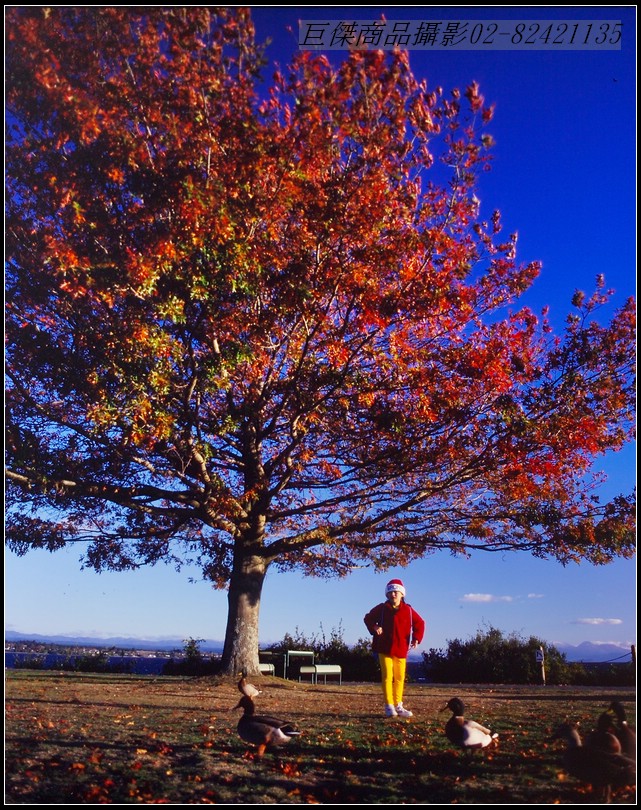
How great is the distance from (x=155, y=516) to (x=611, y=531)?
9584 mm

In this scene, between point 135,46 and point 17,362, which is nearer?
point 135,46

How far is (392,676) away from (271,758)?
3200 millimetres

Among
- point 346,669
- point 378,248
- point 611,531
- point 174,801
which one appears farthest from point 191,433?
point 346,669

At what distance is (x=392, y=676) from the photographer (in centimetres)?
951

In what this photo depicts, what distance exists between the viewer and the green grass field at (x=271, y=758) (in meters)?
5.67

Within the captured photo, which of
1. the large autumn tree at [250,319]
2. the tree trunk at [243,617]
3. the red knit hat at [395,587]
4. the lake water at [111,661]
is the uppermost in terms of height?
the large autumn tree at [250,319]

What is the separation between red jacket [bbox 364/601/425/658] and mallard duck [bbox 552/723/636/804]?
3.93m

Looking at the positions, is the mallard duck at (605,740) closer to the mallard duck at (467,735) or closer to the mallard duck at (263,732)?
the mallard duck at (467,735)

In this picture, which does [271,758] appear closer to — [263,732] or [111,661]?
[263,732]

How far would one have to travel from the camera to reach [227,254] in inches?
390

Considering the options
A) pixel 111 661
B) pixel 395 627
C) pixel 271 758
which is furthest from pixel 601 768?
pixel 111 661

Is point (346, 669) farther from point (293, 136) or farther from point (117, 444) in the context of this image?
point (293, 136)

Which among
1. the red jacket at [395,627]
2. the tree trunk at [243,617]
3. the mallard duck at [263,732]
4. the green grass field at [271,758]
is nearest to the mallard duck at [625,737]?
the green grass field at [271,758]

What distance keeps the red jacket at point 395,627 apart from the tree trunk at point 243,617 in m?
5.25
